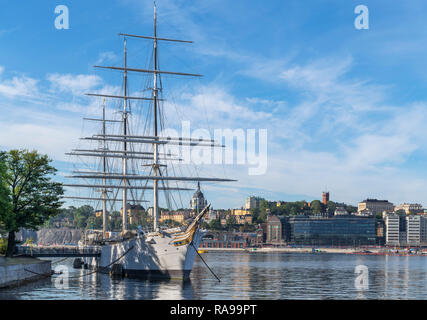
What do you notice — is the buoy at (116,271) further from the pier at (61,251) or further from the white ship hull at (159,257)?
the pier at (61,251)

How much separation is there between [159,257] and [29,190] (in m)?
17.3

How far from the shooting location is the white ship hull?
211ft

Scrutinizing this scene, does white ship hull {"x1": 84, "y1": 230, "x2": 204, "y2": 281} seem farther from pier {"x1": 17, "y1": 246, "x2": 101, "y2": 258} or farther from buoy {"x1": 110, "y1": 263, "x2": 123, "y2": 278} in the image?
pier {"x1": 17, "y1": 246, "x2": 101, "y2": 258}

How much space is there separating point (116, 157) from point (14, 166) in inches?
1041

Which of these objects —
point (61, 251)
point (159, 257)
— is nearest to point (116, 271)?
point (159, 257)

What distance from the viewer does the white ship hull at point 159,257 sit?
64250mm

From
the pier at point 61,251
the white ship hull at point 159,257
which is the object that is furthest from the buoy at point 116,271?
the pier at point 61,251

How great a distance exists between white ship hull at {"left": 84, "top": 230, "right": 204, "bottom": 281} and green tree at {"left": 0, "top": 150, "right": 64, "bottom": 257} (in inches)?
420

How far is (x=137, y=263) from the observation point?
2697 inches

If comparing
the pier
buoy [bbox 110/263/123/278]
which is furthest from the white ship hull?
the pier

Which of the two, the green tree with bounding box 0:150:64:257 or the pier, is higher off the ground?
the green tree with bounding box 0:150:64:257

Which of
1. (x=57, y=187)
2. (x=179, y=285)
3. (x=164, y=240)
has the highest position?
(x=57, y=187)
